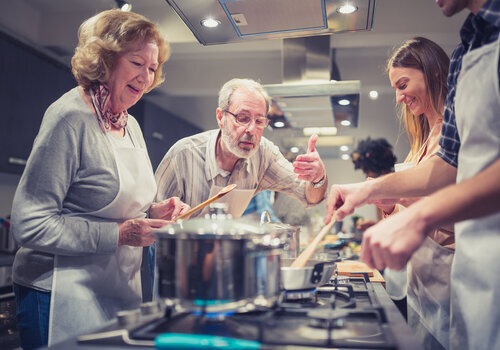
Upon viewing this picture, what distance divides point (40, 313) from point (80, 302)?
0.37ft

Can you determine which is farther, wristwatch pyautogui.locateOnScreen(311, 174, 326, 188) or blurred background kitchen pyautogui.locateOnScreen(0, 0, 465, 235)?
blurred background kitchen pyautogui.locateOnScreen(0, 0, 465, 235)

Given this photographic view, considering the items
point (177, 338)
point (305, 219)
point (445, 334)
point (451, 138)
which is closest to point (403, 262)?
point (177, 338)

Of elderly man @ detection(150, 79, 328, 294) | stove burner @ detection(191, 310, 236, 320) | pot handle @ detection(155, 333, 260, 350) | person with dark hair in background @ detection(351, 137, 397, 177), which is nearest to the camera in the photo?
pot handle @ detection(155, 333, 260, 350)

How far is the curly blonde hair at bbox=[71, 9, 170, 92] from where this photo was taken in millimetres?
1184

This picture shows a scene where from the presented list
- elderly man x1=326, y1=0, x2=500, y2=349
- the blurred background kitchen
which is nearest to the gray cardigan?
elderly man x1=326, y1=0, x2=500, y2=349

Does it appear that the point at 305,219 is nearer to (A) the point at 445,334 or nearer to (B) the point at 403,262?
(A) the point at 445,334

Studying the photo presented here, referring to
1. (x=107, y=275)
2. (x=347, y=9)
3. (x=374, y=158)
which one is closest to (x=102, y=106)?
(x=107, y=275)

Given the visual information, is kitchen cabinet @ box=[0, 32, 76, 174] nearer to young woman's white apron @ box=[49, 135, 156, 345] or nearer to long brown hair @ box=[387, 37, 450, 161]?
young woman's white apron @ box=[49, 135, 156, 345]

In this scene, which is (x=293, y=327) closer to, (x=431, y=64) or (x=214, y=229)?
(x=214, y=229)

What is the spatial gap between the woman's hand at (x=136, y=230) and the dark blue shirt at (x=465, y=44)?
73 cm

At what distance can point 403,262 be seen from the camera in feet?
2.17

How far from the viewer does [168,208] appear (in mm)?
1289

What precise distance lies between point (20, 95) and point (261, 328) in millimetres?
2967

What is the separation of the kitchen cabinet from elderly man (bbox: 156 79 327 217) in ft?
6.05
